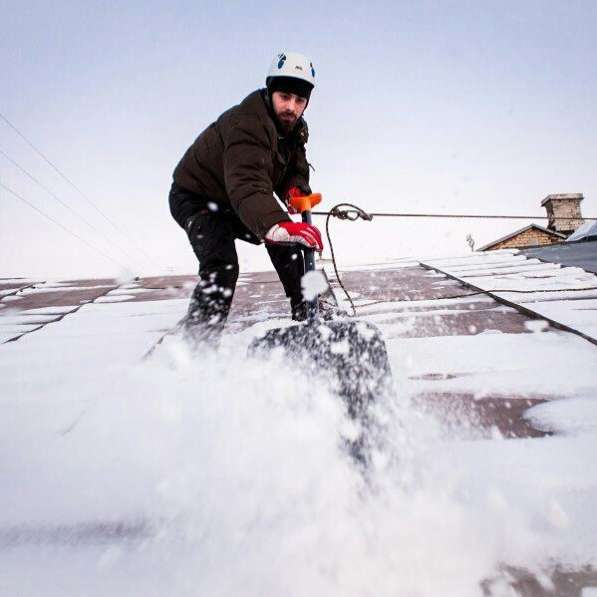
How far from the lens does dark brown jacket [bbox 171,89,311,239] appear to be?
159 centimetres

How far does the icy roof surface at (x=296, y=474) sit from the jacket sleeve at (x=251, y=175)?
→ 54cm

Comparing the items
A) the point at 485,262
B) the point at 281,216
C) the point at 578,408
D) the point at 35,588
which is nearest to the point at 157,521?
the point at 35,588

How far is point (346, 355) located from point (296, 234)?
1.46 ft

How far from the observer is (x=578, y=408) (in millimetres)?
1168

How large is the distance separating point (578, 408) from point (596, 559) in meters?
0.59

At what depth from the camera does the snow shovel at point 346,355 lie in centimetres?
111

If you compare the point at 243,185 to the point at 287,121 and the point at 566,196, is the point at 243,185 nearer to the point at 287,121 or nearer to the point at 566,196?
the point at 287,121

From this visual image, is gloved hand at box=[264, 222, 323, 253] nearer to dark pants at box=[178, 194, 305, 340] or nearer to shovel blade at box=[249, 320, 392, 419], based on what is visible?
shovel blade at box=[249, 320, 392, 419]

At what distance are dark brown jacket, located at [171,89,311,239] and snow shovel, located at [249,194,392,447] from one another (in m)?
0.46

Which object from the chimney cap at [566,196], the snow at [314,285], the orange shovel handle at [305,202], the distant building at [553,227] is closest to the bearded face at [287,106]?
the orange shovel handle at [305,202]

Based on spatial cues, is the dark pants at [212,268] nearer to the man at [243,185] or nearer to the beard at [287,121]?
the man at [243,185]

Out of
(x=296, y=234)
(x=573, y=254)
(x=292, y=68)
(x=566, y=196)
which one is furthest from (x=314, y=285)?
(x=566, y=196)

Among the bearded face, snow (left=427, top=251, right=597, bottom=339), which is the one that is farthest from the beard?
snow (left=427, top=251, right=597, bottom=339)

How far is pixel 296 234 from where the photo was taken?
1.35 meters
